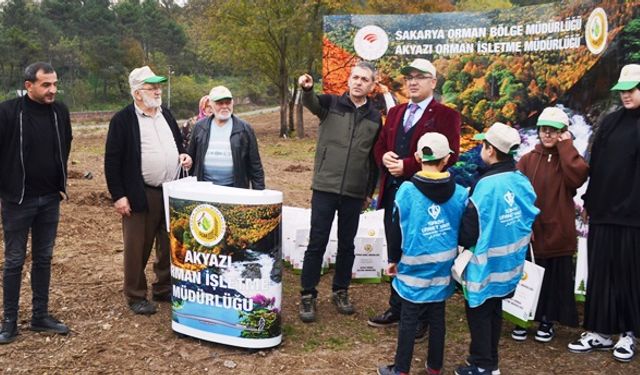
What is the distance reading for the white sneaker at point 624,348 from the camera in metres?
4.03

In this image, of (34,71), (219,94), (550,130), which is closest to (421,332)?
(550,130)

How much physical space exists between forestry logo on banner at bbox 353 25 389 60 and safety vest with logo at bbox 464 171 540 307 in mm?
2870

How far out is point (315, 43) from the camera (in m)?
27.1

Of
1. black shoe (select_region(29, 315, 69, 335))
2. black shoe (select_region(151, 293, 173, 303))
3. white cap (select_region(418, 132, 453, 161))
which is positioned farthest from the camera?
black shoe (select_region(151, 293, 173, 303))

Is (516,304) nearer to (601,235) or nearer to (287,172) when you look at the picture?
Answer: (601,235)

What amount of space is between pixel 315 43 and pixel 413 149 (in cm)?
2386

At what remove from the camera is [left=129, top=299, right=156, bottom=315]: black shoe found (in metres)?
4.66

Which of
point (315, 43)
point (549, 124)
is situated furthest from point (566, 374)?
point (315, 43)

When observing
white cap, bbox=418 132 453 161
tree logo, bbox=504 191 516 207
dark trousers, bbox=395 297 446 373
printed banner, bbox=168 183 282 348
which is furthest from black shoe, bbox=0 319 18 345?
tree logo, bbox=504 191 516 207

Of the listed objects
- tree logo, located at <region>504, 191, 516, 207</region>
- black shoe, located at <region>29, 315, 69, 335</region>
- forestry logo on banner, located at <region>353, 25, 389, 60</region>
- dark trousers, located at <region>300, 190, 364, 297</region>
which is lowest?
black shoe, located at <region>29, 315, 69, 335</region>

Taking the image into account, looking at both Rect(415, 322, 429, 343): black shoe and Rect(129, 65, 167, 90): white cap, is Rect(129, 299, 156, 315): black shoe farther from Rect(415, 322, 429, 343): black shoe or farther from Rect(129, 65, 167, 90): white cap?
Rect(415, 322, 429, 343): black shoe

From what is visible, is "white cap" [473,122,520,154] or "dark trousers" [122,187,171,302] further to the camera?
"dark trousers" [122,187,171,302]

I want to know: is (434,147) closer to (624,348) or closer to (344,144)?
(344,144)

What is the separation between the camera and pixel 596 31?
16.0 feet
